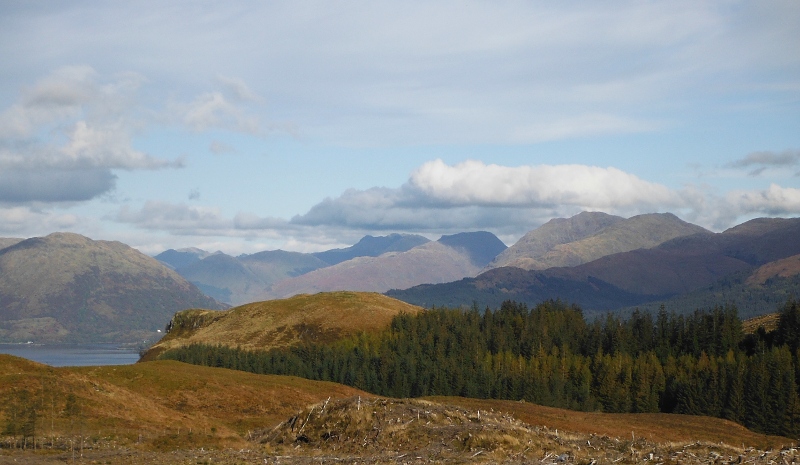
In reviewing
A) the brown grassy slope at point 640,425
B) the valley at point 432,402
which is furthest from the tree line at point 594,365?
the brown grassy slope at point 640,425

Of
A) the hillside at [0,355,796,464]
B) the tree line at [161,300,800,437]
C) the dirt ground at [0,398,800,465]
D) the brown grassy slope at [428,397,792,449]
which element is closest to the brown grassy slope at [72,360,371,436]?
the hillside at [0,355,796,464]

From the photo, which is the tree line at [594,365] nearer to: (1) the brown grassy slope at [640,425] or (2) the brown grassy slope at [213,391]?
(1) the brown grassy slope at [640,425]

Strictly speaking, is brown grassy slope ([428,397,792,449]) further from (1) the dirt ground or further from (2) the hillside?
(1) the dirt ground

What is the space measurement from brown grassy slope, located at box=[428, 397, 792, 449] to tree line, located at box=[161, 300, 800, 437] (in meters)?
23.1

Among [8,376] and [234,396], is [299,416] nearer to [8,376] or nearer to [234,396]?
[8,376]

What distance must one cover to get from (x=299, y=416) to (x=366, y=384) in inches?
3933

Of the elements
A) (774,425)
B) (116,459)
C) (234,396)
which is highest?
(116,459)

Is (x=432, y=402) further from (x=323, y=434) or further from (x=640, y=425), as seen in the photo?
(x=640, y=425)

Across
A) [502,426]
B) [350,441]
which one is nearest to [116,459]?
[350,441]

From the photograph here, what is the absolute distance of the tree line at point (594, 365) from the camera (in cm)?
13125

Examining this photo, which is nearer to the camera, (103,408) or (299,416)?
(299,416)

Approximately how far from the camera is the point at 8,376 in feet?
245

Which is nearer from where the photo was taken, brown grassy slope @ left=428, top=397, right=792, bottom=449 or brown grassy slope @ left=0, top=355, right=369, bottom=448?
brown grassy slope @ left=0, top=355, right=369, bottom=448

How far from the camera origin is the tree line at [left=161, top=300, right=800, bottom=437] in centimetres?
13125
